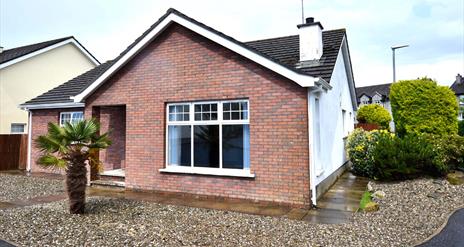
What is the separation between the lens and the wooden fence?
572 inches

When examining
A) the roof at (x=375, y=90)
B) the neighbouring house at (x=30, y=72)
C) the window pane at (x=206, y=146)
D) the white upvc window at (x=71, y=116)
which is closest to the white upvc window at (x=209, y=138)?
the window pane at (x=206, y=146)

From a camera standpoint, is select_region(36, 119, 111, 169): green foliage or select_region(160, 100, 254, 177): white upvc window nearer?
select_region(36, 119, 111, 169): green foliage

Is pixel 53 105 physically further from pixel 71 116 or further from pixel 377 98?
pixel 377 98

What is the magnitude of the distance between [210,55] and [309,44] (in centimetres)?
335

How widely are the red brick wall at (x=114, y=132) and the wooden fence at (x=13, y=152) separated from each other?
22.7 ft

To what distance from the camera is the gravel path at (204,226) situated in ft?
16.1

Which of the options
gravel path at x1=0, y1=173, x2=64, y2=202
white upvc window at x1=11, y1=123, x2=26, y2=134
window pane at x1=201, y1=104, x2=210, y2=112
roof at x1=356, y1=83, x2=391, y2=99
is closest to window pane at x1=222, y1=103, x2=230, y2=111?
window pane at x1=201, y1=104, x2=210, y2=112

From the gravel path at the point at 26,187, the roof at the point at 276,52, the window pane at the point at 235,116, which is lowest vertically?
the gravel path at the point at 26,187

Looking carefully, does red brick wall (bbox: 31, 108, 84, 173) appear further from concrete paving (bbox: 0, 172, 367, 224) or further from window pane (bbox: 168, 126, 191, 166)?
window pane (bbox: 168, 126, 191, 166)

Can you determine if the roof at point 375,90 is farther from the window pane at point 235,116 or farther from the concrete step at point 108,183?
the concrete step at point 108,183

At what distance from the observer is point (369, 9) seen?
427 inches

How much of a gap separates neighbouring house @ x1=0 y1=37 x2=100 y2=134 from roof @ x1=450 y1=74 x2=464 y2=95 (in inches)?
2296

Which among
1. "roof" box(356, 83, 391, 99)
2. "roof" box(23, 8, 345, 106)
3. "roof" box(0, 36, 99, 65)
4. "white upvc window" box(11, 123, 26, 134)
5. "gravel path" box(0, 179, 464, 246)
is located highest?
"roof" box(356, 83, 391, 99)

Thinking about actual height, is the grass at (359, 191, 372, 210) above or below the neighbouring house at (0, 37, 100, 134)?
below
